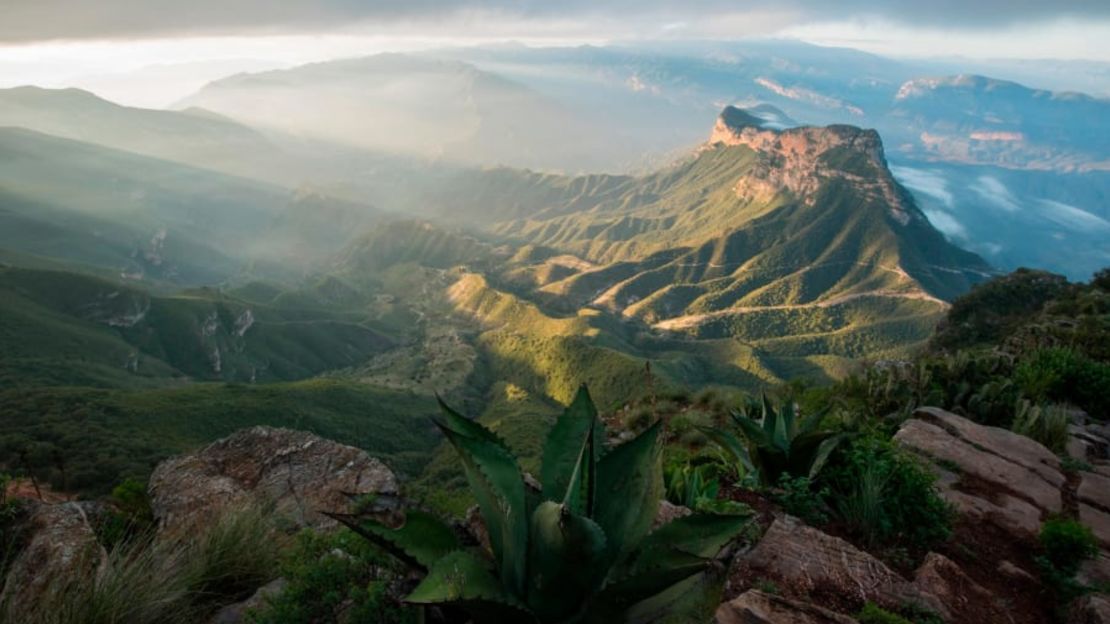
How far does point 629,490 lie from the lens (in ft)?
10.9

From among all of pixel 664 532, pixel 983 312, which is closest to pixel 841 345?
pixel 983 312

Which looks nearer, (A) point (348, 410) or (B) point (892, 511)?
(B) point (892, 511)

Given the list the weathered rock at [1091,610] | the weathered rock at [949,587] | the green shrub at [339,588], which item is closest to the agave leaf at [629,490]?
the green shrub at [339,588]

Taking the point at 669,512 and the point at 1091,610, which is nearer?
the point at 1091,610

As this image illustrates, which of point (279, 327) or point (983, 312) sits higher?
point (983, 312)

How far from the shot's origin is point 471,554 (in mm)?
3082

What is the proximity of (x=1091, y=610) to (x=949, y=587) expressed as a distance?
1.00m

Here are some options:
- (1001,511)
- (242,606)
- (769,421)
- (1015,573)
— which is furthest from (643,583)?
(1001,511)

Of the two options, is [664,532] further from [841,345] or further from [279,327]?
[841,345]

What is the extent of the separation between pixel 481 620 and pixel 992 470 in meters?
6.86

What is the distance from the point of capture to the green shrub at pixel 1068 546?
4.94 metres

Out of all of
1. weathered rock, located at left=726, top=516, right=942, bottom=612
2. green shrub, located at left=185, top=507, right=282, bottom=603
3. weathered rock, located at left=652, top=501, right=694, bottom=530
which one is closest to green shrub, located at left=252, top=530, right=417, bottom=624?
green shrub, located at left=185, top=507, right=282, bottom=603

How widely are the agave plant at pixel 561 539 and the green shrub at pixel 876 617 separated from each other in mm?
1207

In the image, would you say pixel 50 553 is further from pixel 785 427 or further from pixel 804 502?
pixel 785 427
